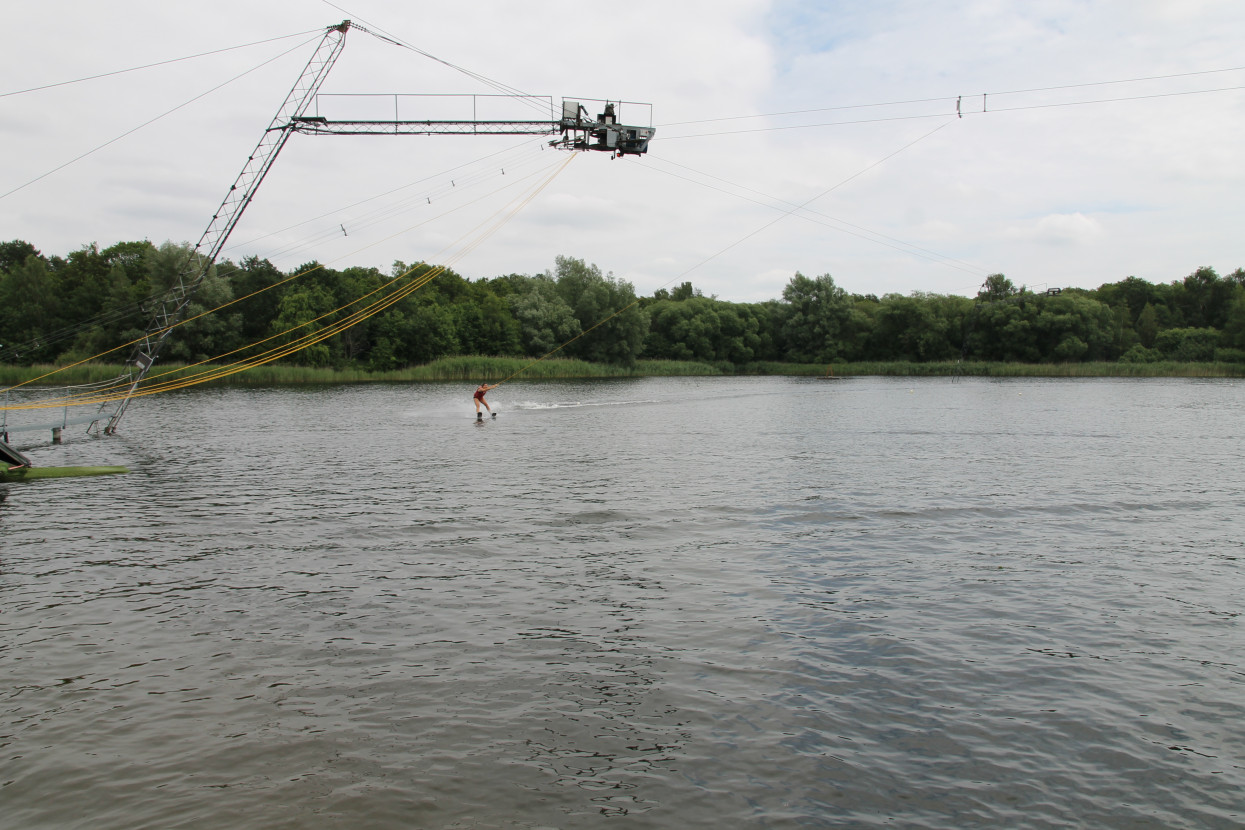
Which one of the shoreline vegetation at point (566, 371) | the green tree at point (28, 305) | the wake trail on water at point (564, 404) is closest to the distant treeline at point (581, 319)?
the green tree at point (28, 305)

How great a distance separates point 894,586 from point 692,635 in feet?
13.4

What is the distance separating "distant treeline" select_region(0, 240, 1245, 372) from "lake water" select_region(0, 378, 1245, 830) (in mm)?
67429

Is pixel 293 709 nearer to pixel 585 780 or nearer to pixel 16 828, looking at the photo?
pixel 16 828

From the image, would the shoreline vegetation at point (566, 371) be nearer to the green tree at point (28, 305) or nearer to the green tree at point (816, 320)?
the green tree at point (816, 320)

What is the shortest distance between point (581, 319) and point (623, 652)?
104 metres

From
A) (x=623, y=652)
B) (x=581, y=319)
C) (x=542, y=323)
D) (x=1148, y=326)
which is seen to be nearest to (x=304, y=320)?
(x=542, y=323)

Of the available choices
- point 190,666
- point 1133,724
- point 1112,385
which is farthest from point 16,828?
point 1112,385

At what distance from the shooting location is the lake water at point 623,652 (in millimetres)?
6992

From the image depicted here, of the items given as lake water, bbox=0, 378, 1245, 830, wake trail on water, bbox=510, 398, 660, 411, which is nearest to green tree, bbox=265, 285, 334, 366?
wake trail on water, bbox=510, 398, 660, 411

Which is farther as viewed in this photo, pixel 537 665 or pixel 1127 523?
pixel 1127 523

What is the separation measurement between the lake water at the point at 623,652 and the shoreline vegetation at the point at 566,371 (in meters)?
52.0

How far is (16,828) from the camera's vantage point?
6410 mm

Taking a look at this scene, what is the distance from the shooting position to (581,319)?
112 metres

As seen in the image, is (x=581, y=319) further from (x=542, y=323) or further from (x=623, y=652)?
(x=623, y=652)
